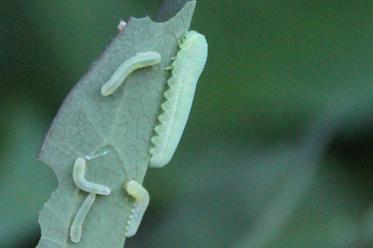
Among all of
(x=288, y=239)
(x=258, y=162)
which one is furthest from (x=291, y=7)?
(x=288, y=239)

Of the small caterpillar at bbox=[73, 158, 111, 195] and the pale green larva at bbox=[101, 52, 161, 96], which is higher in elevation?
the pale green larva at bbox=[101, 52, 161, 96]

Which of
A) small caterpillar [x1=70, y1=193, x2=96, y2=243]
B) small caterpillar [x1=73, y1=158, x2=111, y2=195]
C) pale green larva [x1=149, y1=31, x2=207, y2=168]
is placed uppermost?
pale green larva [x1=149, y1=31, x2=207, y2=168]

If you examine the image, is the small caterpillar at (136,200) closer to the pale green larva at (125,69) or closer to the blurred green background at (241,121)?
the pale green larva at (125,69)

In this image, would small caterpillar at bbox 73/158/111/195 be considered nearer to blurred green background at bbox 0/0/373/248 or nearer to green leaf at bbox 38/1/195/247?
green leaf at bbox 38/1/195/247

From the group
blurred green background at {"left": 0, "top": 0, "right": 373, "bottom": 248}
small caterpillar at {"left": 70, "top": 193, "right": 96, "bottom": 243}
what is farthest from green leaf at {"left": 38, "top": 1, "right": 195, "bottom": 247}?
blurred green background at {"left": 0, "top": 0, "right": 373, "bottom": 248}

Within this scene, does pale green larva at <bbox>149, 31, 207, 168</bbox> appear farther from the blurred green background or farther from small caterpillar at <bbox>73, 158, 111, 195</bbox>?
the blurred green background

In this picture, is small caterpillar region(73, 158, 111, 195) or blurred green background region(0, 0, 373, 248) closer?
small caterpillar region(73, 158, 111, 195)

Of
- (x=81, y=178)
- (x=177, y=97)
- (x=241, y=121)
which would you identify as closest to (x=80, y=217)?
(x=81, y=178)
